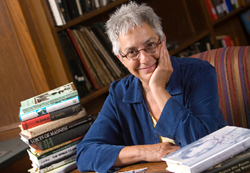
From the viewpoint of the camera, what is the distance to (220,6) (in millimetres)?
2912

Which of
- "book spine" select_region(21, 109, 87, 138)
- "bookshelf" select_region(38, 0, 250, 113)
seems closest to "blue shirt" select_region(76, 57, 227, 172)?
"book spine" select_region(21, 109, 87, 138)

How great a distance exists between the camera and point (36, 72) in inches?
62.0

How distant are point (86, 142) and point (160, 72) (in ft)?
1.53

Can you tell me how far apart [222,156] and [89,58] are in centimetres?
132

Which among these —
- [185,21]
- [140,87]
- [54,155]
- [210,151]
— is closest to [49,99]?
[54,155]

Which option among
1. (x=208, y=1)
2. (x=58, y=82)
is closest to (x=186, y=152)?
(x=58, y=82)

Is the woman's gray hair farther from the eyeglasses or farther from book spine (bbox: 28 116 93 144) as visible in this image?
book spine (bbox: 28 116 93 144)

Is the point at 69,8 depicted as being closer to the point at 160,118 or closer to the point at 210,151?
the point at 160,118

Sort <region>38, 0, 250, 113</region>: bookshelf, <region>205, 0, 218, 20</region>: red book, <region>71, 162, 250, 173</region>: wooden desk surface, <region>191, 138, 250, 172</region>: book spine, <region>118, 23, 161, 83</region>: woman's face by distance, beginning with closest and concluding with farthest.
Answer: <region>191, 138, 250, 172</region>: book spine
<region>71, 162, 250, 173</region>: wooden desk surface
<region>118, 23, 161, 83</region>: woman's face
<region>38, 0, 250, 113</region>: bookshelf
<region>205, 0, 218, 20</region>: red book

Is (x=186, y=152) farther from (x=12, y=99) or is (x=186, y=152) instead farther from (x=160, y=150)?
(x=12, y=99)

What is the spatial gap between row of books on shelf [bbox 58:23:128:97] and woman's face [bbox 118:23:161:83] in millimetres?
643

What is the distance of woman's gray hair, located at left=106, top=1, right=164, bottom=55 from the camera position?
112 centimetres

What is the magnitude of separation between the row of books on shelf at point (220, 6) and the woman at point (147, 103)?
184 centimetres

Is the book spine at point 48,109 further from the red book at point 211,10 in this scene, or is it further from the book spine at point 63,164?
the red book at point 211,10
